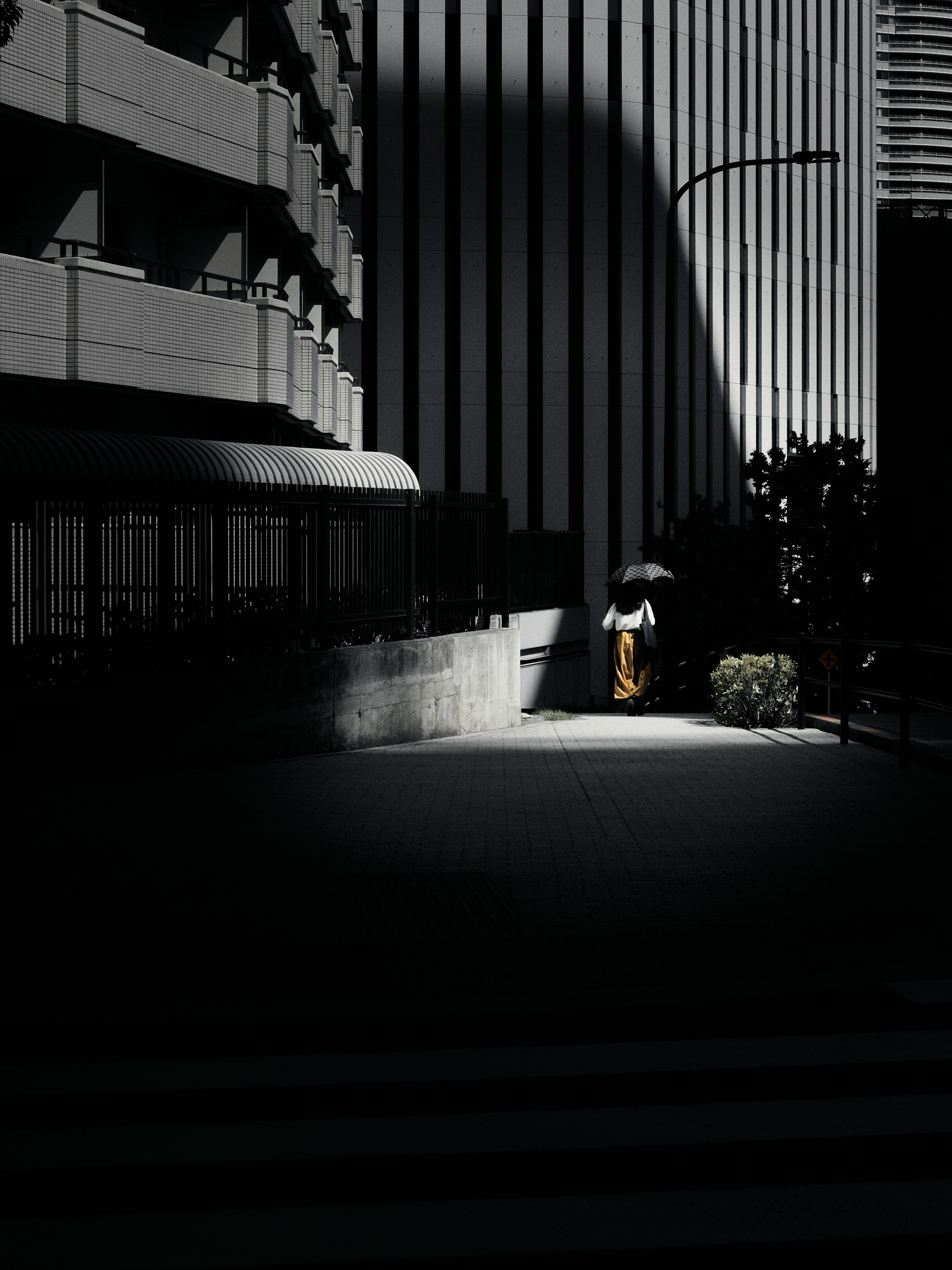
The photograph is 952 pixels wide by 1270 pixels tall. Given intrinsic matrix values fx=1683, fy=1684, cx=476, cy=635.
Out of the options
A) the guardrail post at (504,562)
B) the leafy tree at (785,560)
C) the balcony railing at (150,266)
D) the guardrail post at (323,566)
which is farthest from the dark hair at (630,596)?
the balcony railing at (150,266)

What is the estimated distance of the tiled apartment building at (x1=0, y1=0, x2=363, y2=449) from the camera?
82.3ft

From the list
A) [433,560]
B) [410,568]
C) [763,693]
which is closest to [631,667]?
[763,693]

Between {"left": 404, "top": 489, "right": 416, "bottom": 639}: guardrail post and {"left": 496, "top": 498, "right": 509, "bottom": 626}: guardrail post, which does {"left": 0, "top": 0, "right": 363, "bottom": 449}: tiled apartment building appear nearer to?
{"left": 404, "top": 489, "right": 416, "bottom": 639}: guardrail post

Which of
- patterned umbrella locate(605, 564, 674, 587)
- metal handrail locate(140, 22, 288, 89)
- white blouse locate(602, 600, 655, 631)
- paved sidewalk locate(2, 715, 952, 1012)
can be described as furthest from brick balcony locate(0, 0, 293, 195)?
paved sidewalk locate(2, 715, 952, 1012)

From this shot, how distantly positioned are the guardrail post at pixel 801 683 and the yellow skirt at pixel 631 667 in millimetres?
4767

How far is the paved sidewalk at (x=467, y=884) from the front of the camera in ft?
22.1

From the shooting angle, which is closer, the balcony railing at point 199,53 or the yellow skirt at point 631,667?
the yellow skirt at point 631,667

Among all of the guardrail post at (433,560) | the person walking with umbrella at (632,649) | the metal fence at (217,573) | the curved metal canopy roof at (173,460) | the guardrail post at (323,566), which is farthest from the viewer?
the person walking with umbrella at (632,649)

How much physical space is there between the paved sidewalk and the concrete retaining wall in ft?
1.18

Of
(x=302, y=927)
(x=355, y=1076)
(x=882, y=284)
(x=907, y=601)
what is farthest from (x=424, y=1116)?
(x=882, y=284)

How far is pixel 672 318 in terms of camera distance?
27.5 metres

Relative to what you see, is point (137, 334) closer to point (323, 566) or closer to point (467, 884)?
point (323, 566)

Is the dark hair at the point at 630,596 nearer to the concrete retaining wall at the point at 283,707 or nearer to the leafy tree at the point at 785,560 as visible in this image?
the concrete retaining wall at the point at 283,707

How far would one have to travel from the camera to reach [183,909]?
8.02 m
